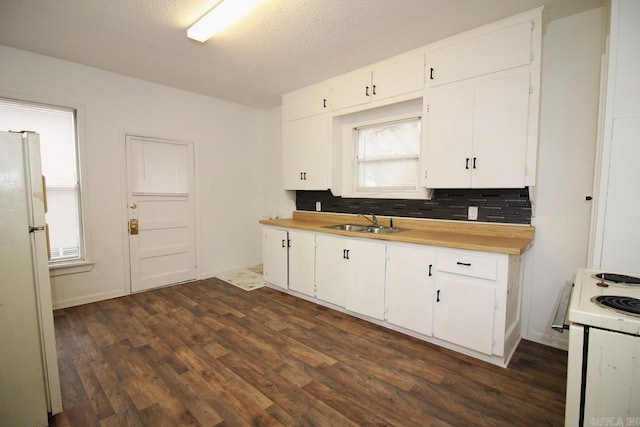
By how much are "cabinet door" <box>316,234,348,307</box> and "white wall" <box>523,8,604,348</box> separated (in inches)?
65.7

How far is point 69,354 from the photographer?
92.6 inches

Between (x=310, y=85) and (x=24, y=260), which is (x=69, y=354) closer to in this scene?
(x=24, y=260)

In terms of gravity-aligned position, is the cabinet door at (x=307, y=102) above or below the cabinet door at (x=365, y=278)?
above

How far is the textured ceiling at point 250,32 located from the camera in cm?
218

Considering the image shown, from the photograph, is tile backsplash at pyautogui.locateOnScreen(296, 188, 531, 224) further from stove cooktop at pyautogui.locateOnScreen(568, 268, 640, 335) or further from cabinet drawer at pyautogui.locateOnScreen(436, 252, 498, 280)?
stove cooktop at pyautogui.locateOnScreen(568, 268, 640, 335)

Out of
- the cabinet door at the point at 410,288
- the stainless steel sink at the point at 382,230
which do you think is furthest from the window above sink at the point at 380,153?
the cabinet door at the point at 410,288

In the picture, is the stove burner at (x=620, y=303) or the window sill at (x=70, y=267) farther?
the window sill at (x=70, y=267)

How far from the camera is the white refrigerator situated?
1.51 metres

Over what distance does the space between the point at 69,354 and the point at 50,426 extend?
0.88 metres

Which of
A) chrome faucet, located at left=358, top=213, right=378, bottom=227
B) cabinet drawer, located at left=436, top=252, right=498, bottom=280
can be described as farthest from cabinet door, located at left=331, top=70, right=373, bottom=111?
cabinet drawer, located at left=436, top=252, right=498, bottom=280

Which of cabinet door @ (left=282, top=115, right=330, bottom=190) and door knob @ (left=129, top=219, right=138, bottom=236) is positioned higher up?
cabinet door @ (left=282, top=115, right=330, bottom=190)

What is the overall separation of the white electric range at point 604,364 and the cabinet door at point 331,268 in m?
2.09

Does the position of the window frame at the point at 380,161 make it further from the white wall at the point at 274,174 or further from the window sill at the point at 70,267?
the window sill at the point at 70,267

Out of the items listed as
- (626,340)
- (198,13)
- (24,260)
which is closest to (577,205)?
(626,340)
